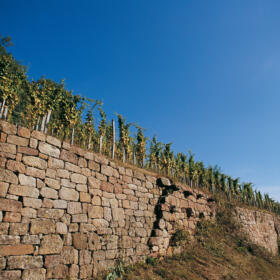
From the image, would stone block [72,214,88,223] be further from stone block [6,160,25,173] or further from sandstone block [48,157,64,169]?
stone block [6,160,25,173]

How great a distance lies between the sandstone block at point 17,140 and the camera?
6437 millimetres

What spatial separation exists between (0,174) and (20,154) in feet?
2.48

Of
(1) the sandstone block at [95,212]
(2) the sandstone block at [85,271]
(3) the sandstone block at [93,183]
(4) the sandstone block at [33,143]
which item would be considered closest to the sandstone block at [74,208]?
(1) the sandstone block at [95,212]

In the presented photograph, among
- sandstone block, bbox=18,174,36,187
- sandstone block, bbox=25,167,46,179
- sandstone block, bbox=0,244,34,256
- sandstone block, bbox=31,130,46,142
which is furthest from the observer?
sandstone block, bbox=31,130,46,142

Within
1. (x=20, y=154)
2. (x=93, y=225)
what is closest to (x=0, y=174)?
(x=20, y=154)

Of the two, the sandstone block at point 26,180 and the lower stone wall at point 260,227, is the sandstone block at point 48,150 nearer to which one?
the sandstone block at point 26,180

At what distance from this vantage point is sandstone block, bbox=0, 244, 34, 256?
18.2 ft

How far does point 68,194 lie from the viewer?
726cm

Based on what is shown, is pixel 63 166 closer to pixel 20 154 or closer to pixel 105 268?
pixel 20 154

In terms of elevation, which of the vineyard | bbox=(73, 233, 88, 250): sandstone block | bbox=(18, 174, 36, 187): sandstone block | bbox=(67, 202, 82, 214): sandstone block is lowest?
bbox=(73, 233, 88, 250): sandstone block

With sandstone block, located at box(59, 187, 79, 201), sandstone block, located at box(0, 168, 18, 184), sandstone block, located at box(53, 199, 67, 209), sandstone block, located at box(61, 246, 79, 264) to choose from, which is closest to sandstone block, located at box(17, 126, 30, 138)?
sandstone block, located at box(0, 168, 18, 184)

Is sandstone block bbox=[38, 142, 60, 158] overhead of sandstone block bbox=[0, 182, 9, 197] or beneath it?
overhead

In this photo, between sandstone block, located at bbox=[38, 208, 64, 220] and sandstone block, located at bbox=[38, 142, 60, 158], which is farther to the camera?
sandstone block, located at bbox=[38, 142, 60, 158]

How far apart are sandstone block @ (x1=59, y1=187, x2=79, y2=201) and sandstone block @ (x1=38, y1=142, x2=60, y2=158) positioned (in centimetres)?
108
